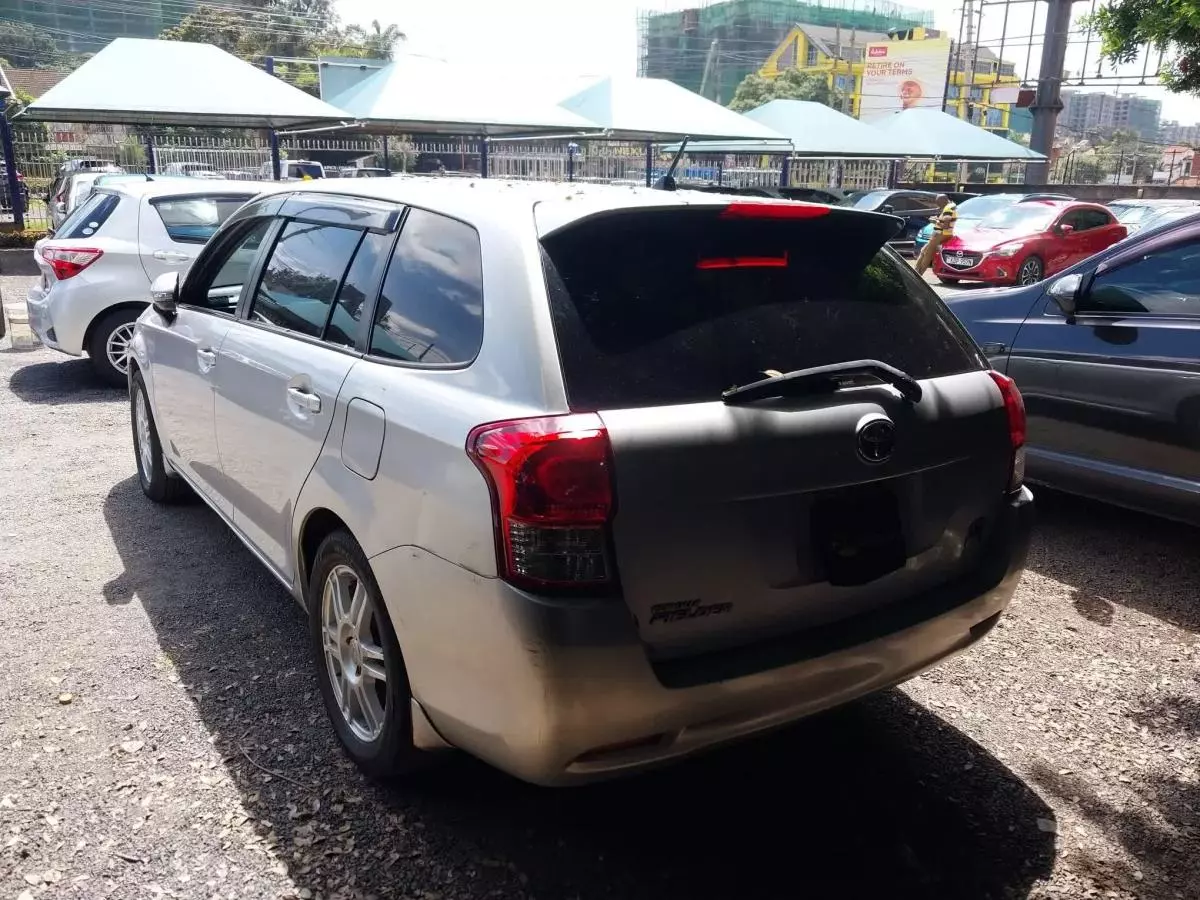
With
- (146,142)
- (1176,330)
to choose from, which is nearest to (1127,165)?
(146,142)

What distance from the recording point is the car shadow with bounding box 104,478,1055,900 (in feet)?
8.45

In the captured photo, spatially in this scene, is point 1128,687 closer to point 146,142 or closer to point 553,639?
point 553,639

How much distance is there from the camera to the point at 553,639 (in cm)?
217

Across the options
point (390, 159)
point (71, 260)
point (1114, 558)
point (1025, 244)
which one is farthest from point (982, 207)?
point (71, 260)

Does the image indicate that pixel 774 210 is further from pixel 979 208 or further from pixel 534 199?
pixel 979 208

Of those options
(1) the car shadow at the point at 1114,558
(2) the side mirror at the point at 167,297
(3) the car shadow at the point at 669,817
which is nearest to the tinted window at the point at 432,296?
(3) the car shadow at the point at 669,817

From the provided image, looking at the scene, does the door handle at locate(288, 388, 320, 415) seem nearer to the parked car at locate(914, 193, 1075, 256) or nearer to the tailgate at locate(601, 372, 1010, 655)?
the tailgate at locate(601, 372, 1010, 655)

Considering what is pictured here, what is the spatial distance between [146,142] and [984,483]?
2062 centimetres

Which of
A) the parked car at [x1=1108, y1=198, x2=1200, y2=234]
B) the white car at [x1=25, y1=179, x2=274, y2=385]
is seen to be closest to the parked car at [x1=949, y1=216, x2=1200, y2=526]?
the white car at [x1=25, y1=179, x2=274, y2=385]

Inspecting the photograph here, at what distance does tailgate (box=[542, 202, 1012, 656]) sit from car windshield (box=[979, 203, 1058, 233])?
54.7 ft

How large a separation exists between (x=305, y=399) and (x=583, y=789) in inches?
57.5

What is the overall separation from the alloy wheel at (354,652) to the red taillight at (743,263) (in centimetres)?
129

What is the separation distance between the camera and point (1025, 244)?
17.3 m

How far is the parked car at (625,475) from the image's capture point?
2229 mm
